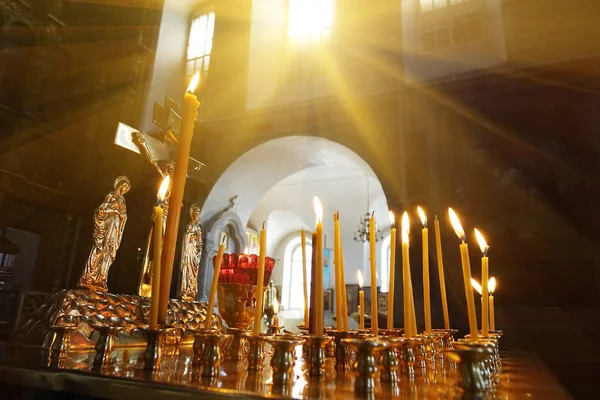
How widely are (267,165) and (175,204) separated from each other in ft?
18.3

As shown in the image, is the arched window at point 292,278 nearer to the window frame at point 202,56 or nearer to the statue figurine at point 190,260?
the window frame at point 202,56

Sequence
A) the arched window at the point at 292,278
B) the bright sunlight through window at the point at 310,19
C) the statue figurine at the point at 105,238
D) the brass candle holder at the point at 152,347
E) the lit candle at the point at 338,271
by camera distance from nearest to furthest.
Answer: the brass candle holder at the point at 152,347, the lit candle at the point at 338,271, the statue figurine at the point at 105,238, the bright sunlight through window at the point at 310,19, the arched window at the point at 292,278

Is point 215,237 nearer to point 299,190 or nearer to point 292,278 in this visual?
point 299,190

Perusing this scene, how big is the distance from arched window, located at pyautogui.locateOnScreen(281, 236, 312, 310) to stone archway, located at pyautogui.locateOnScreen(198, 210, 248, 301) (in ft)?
22.0

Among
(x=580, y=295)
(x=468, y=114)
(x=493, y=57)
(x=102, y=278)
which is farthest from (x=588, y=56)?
(x=102, y=278)

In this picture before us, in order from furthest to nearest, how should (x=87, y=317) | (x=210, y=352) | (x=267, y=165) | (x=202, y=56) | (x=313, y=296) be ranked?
1. (x=202, y=56)
2. (x=267, y=165)
3. (x=87, y=317)
4. (x=313, y=296)
5. (x=210, y=352)

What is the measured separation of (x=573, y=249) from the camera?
3949mm

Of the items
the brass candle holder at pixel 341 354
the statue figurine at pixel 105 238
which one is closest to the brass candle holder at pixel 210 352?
the brass candle holder at pixel 341 354

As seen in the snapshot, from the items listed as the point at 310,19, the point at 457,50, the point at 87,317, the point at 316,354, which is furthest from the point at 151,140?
the point at 310,19

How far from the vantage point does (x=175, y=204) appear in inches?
43.6

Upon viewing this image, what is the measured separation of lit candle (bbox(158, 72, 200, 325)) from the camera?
106cm

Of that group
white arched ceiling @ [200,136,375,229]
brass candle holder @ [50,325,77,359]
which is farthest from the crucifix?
white arched ceiling @ [200,136,375,229]

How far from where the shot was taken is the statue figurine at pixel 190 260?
108 inches

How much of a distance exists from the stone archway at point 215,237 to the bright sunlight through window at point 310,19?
3.32 m
